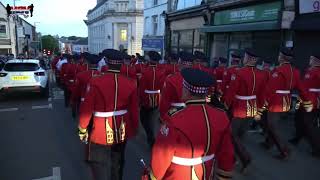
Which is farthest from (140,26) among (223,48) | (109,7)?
(223,48)

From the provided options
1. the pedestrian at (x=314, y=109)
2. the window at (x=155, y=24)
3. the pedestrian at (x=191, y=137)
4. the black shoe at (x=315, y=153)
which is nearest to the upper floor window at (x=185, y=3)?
the window at (x=155, y=24)

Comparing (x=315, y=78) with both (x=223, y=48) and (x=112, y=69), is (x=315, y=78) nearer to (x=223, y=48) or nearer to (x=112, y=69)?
(x=112, y=69)

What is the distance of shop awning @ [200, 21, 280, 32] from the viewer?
14.3m

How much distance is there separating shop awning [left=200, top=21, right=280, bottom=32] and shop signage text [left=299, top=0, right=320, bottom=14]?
1.12 meters

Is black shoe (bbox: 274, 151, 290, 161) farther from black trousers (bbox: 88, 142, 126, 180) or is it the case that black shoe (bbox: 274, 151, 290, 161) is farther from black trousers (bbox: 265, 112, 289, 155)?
black trousers (bbox: 88, 142, 126, 180)

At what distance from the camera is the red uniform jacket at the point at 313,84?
7.25m

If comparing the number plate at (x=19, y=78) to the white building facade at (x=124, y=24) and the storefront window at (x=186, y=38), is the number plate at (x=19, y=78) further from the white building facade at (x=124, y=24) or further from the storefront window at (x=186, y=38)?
the white building facade at (x=124, y=24)

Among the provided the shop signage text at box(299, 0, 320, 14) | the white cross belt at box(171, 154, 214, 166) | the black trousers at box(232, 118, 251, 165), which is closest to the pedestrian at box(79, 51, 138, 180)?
the white cross belt at box(171, 154, 214, 166)

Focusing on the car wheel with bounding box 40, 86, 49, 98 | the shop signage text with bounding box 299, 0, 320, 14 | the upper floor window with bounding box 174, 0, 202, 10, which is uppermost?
the upper floor window with bounding box 174, 0, 202, 10

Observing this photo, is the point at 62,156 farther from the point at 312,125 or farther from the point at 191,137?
the point at 191,137

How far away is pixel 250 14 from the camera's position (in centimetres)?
1650

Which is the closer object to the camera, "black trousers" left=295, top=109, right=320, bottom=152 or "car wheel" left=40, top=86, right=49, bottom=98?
"black trousers" left=295, top=109, right=320, bottom=152

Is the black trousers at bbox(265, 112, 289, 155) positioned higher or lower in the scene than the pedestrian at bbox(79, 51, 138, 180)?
lower

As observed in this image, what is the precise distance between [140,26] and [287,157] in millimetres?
66636
